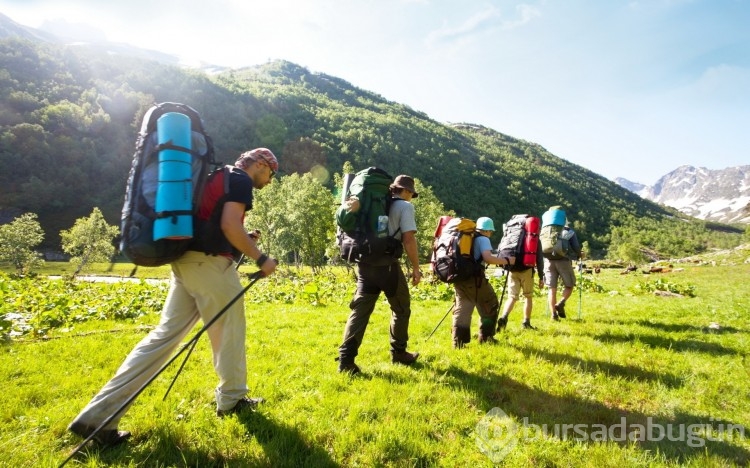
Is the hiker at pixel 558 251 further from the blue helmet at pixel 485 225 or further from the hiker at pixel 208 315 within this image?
the hiker at pixel 208 315

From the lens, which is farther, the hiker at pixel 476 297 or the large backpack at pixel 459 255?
the hiker at pixel 476 297

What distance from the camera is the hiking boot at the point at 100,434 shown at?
349cm

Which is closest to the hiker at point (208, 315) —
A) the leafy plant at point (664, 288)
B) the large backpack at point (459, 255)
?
the large backpack at point (459, 255)

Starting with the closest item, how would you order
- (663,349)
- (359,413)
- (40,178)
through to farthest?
(359,413)
(663,349)
(40,178)

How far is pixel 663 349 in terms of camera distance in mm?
7207

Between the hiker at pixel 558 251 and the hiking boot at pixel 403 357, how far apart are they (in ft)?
19.1

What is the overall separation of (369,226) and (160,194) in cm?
286

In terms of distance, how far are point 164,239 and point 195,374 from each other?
Answer: 127 inches

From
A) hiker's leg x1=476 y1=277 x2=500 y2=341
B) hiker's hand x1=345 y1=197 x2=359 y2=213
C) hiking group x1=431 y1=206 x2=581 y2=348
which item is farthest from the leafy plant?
hiker's hand x1=345 y1=197 x2=359 y2=213

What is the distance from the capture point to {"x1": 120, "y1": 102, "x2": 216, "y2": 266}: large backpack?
3.38 metres

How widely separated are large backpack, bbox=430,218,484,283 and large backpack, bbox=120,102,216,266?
4.75 m

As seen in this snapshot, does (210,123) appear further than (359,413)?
Yes

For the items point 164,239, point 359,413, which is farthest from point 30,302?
point 359,413

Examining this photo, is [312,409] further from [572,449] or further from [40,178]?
[40,178]
